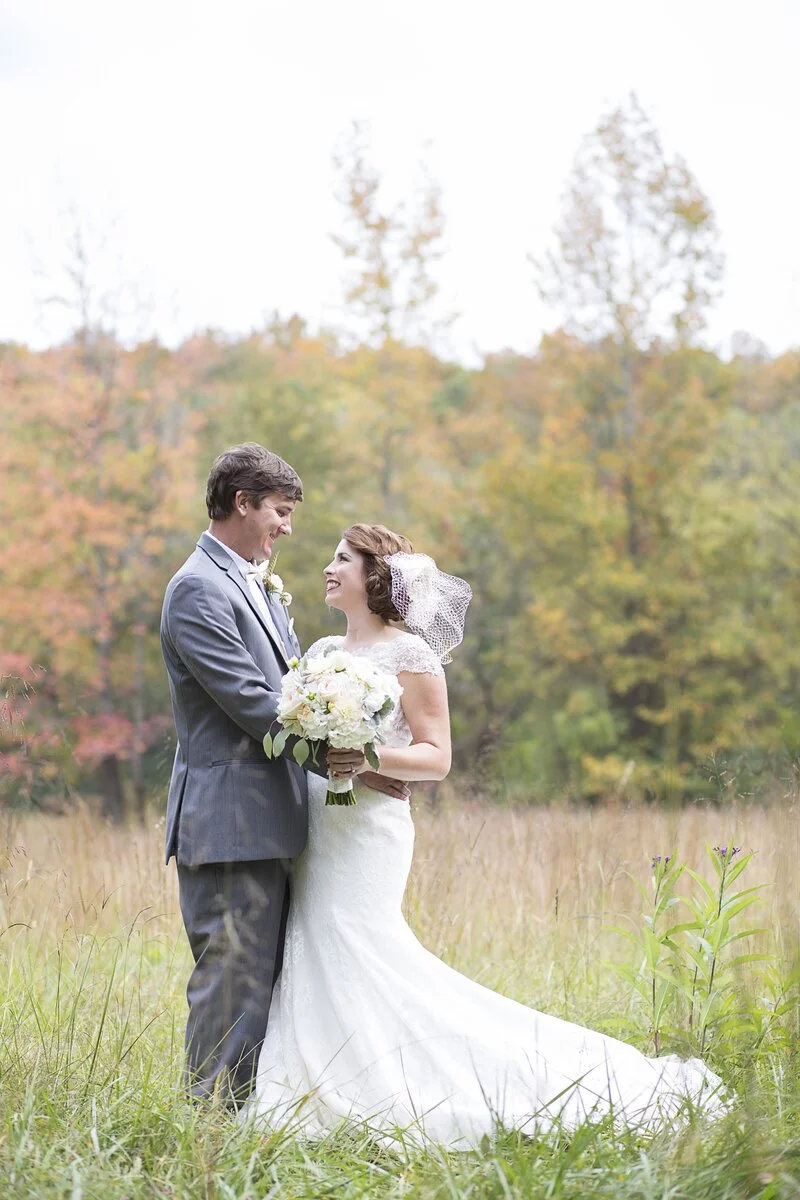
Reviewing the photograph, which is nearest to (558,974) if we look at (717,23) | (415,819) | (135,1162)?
(415,819)

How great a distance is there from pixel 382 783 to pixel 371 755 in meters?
0.31

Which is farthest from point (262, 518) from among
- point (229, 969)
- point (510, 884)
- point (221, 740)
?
point (510, 884)

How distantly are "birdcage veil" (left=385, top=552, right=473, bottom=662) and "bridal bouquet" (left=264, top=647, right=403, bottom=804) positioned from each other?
475 millimetres

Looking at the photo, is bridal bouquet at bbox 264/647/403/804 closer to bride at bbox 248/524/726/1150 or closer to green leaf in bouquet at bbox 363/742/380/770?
green leaf in bouquet at bbox 363/742/380/770

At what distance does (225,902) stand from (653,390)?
47.6ft

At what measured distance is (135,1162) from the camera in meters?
2.84

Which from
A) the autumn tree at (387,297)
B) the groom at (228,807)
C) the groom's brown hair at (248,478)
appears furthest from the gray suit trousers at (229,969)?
the autumn tree at (387,297)

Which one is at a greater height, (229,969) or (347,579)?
(347,579)

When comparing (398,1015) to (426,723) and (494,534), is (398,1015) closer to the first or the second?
(426,723)

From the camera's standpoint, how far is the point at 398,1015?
12.0 feet

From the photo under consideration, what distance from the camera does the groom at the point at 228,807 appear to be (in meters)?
3.70

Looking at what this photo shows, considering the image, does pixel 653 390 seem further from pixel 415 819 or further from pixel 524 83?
pixel 415 819

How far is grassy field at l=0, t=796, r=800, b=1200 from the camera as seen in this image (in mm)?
2816

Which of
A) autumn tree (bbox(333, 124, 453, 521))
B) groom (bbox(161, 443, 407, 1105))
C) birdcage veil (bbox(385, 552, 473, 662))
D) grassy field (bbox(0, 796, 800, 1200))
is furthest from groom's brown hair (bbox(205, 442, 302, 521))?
autumn tree (bbox(333, 124, 453, 521))
